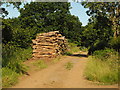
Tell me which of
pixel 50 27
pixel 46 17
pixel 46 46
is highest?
pixel 46 17

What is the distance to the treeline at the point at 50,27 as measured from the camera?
13745 mm

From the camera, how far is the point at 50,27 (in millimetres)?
29953

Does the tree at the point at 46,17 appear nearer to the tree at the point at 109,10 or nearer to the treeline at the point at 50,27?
the treeline at the point at 50,27

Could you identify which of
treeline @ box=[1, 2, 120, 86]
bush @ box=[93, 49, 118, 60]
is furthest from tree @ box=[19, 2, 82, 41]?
bush @ box=[93, 49, 118, 60]

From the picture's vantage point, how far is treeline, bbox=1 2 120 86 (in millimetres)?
13745

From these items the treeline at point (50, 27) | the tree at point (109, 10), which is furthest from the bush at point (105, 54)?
the tree at point (109, 10)

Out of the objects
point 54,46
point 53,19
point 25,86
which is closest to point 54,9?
point 53,19

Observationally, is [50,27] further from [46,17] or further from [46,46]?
[46,46]

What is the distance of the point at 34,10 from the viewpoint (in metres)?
31.1

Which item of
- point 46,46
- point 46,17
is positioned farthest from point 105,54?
point 46,17

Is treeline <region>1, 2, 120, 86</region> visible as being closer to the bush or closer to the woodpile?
the woodpile

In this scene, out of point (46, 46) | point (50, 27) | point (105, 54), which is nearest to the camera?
point (105, 54)

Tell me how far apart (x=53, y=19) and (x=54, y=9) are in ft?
7.37

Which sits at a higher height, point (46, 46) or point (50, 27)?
point (50, 27)
